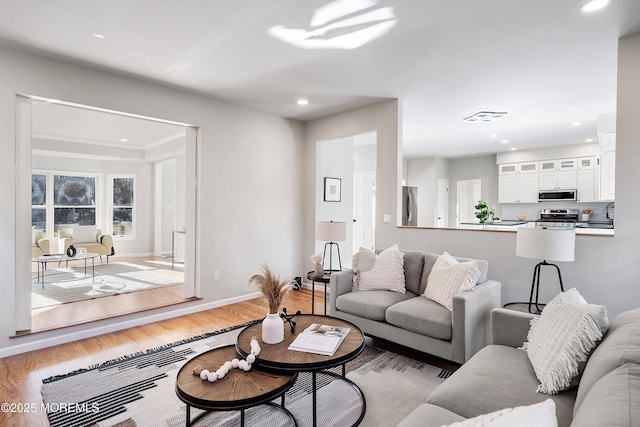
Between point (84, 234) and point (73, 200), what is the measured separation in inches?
59.6

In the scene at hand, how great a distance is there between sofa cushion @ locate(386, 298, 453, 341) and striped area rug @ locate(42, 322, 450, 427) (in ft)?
0.97

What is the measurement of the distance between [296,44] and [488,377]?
2740 mm

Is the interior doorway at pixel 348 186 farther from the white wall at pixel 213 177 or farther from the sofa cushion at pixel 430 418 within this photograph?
the sofa cushion at pixel 430 418

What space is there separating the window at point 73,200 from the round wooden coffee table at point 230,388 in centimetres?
788

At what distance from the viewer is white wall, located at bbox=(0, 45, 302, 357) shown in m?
2.95

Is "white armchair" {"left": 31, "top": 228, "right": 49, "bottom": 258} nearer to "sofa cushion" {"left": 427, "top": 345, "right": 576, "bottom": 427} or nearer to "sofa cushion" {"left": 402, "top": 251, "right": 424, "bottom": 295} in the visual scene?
"sofa cushion" {"left": 402, "top": 251, "right": 424, "bottom": 295}

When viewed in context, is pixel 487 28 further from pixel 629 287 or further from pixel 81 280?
pixel 81 280

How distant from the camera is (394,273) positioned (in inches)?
133

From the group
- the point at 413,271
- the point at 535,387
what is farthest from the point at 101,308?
the point at 535,387

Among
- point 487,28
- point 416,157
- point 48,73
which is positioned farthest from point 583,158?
point 48,73

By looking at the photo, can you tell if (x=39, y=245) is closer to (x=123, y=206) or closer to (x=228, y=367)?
(x=123, y=206)

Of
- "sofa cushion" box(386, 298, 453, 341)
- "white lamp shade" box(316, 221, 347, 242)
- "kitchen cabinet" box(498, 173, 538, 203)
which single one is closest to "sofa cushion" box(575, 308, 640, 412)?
"sofa cushion" box(386, 298, 453, 341)

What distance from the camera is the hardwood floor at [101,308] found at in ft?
A: 11.3

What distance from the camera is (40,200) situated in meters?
7.52
